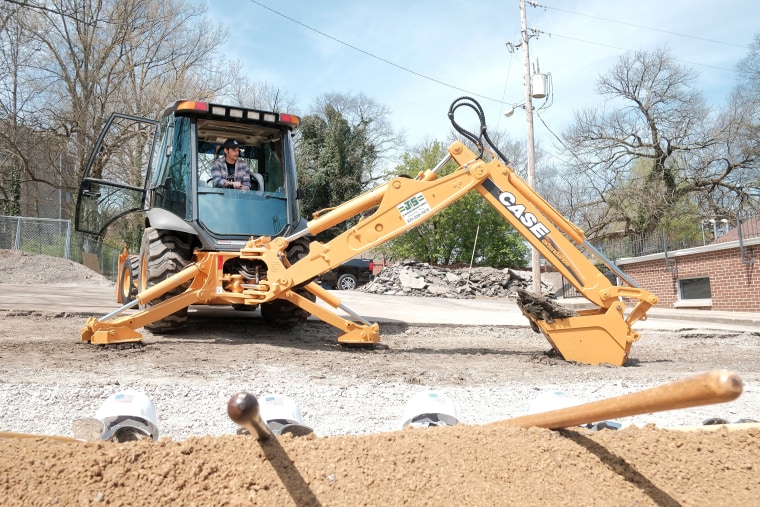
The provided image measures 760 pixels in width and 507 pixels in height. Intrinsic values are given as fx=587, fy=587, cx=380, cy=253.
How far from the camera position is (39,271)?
17.6 m

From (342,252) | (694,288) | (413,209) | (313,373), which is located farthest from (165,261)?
(694,288)

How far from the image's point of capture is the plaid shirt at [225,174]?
7.32 metres

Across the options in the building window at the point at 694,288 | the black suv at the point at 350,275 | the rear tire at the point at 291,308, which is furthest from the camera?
the black suv at the point at 350,275

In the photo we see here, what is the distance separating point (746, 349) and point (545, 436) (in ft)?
23.1

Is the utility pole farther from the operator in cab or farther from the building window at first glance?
the operator in cab

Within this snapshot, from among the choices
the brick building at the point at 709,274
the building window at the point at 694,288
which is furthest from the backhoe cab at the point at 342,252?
the building window at the point at 694,288

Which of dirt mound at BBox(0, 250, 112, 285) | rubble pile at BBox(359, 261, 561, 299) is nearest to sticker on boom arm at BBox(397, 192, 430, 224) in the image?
dirt mound at BBox(0, 250, 112, 285)

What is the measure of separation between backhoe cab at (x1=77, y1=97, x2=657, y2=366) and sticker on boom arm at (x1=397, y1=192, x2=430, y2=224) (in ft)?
0.04

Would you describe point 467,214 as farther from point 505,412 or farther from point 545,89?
point 505,412

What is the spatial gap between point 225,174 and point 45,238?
56.2 feet

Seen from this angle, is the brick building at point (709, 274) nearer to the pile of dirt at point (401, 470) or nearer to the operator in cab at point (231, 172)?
the operator in cab at point (231, 172)

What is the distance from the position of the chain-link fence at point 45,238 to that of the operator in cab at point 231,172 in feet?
46.2

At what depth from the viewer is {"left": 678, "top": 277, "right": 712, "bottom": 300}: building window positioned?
58.6 feet

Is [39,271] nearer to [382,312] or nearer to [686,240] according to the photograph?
[382,312]
